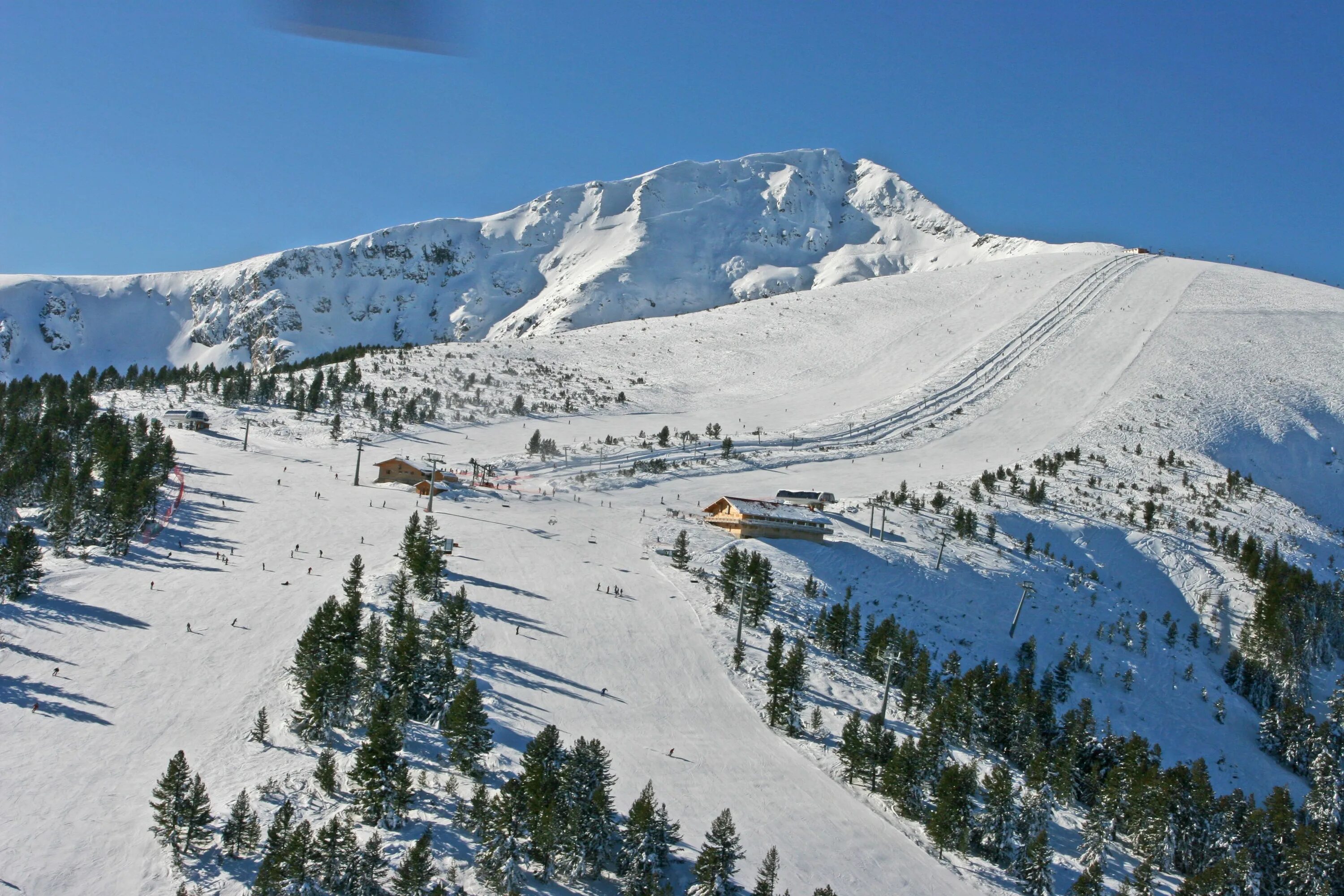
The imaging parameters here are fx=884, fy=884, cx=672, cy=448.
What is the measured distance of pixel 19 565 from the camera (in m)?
42.4

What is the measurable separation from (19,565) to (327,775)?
24111 millimetres

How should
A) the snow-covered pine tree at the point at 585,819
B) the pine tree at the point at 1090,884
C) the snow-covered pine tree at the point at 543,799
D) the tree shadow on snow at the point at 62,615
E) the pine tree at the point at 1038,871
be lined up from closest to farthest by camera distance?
the snow-covered pine tree at the point at 543,799, the snow-covered pine tree at the point at 585,819, the pine tree at the point at 1090,884, the pine tree at the point at 1038,871, the tree shadow on snow at the point at 62,615

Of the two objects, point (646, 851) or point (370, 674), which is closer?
point (646, 851)

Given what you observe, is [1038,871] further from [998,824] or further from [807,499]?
[807,499]

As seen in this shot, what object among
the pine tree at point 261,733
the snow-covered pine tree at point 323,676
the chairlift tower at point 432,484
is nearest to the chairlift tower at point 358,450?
the chairlift tower at point 432,484

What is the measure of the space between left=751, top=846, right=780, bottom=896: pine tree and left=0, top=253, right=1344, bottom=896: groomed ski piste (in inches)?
45.5

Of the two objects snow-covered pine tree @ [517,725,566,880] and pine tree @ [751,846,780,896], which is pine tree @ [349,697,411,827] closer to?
snow-covered pine tree @ [517,725,566,880]

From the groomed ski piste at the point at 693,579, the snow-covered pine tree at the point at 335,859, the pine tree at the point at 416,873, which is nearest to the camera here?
the snow-covered pine tree at the point at 335,859

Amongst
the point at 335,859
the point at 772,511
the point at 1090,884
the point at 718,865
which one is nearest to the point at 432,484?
the point at 772,511

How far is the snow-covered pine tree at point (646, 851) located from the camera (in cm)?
2802

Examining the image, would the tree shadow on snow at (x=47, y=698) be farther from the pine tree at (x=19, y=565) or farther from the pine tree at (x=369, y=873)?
the pine tree at (x=369, y=873)

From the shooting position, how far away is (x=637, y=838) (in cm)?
2884

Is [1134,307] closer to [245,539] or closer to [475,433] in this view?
[475,433]

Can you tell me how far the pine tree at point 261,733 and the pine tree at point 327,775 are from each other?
11.3ft
